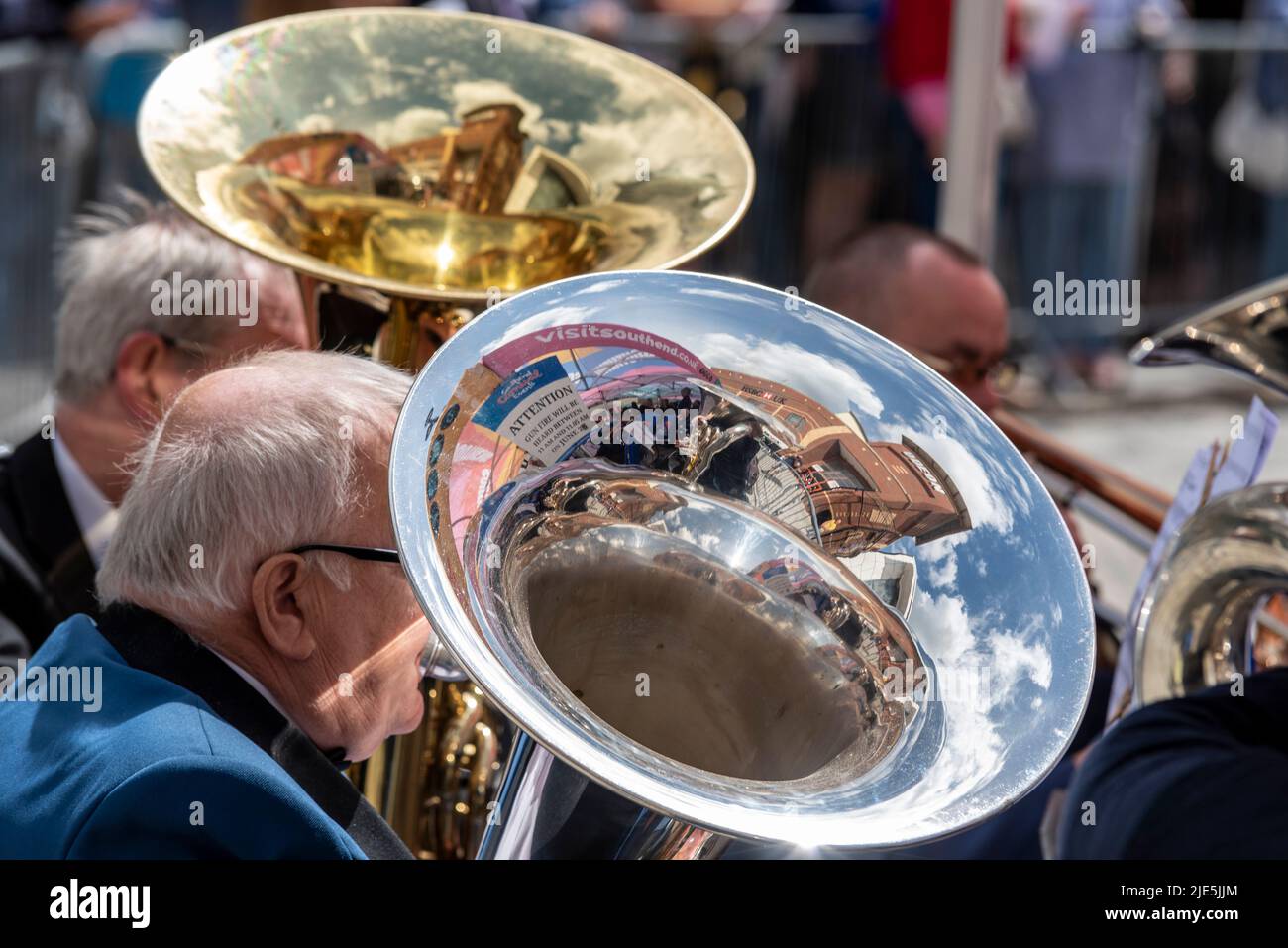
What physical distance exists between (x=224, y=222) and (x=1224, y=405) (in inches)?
225

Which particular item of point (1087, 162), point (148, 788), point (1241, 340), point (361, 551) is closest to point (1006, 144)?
point (1087, 162)

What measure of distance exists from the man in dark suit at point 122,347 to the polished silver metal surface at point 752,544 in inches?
41.0

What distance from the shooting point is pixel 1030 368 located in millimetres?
6711

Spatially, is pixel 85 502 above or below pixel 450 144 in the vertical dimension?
below

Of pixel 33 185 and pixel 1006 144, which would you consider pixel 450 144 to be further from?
pixel 1006 144

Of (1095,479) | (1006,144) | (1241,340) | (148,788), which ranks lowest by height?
(1095,479)

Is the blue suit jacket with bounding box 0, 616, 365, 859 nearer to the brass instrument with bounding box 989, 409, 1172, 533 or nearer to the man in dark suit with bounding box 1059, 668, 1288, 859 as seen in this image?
the man in dark suit with bounding box 1059, 668, 1288, 859

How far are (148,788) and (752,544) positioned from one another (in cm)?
73

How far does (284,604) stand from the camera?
1688 millimetres

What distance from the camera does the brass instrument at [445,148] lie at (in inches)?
90.7

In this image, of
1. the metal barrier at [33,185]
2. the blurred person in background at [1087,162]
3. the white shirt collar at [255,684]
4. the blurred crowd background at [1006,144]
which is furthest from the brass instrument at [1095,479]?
the metal barrier at [33,185]

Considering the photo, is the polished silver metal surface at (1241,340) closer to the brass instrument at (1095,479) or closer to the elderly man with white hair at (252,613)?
the brass instrument at (1095,479)
